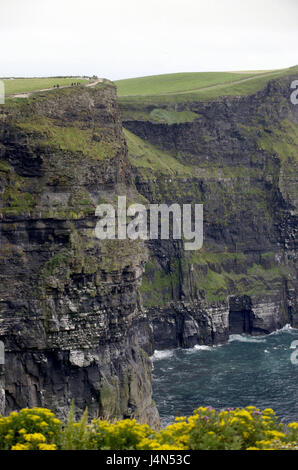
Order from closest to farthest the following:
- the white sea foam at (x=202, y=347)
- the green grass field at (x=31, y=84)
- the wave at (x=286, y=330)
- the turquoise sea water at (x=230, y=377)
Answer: the green grass field at (x=31, y=84) < the turquoise sea water at (x=230, y=377) < the white sea foam at (x=202, y=347) < the wave at (x=286, y=330)

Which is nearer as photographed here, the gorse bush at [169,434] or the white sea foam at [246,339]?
the gorse bush at [169,434]

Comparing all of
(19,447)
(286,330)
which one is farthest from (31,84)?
(19,447)

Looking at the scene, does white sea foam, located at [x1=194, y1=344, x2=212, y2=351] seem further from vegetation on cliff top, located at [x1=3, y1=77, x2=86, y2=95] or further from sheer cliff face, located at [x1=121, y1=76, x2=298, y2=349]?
vegetation on cliff top, located at [x1=3, y1=77, x2=86, y2=95]

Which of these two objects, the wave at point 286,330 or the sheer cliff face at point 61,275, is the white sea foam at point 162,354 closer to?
the wave at point 286,330

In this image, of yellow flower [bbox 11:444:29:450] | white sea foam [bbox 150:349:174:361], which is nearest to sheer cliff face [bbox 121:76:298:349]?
white sea foam [bbox 150:349:174:361]

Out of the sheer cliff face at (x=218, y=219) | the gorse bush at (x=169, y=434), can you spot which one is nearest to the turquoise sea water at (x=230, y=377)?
the sheer cliff face at (x=218, y=219)

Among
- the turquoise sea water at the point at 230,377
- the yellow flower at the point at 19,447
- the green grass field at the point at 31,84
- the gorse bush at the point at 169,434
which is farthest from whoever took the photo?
the turquoise sea water at the point at 230,377
